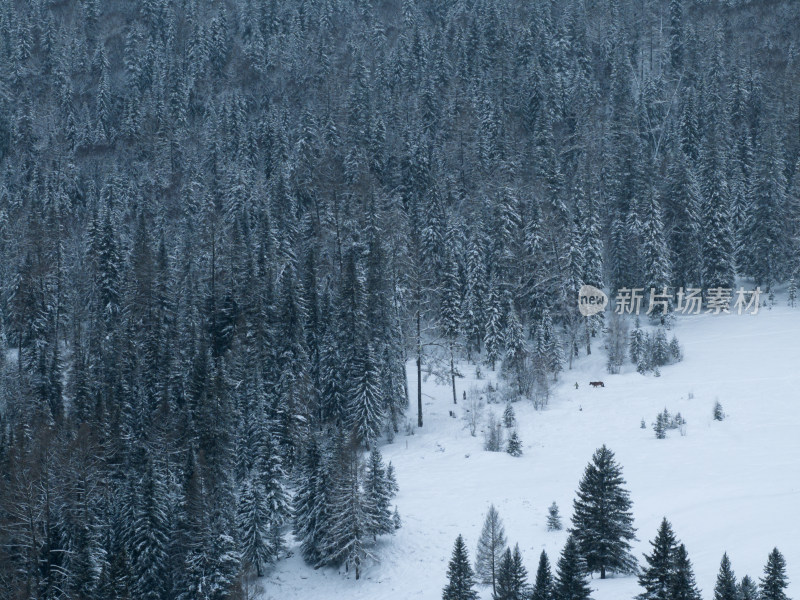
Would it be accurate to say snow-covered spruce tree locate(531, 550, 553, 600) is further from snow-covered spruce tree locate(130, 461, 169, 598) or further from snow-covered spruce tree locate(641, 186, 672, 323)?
snow-covered spruce tree locate(641, 186, 672, 323)

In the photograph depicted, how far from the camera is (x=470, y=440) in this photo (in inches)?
2124

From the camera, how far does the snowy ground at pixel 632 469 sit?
3716cm

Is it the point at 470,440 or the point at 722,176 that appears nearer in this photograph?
the point at 470,440

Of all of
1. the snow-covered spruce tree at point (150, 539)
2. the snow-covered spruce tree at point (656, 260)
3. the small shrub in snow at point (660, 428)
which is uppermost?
the snow-covered spruce tree at point (656, 260)

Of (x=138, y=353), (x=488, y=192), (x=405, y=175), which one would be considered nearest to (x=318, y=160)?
(x=405, y=175)

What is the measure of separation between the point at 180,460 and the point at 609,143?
62.3 m

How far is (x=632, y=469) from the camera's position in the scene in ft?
150

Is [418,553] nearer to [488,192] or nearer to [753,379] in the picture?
[753,379]

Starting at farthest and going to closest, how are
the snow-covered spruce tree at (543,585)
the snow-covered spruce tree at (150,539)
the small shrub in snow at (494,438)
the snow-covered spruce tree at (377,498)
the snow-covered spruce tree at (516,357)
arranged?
the snow-covered spruce tree at (516,357) < the small shrub in snow at (494,438) < the snow-covered spruce tree at (377,498) < the snow-covered spruce tree at (150,539) < the snow-covered spruce tree at (543,585)

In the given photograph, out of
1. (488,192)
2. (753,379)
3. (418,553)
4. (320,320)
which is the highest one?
(488,192)

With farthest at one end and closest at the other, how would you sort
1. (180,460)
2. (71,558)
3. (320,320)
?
(320,320) < (180,460) < (71,558)

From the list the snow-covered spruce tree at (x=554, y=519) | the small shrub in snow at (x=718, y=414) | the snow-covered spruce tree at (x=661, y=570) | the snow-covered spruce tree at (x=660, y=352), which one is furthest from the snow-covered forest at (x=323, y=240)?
the snow-covered spruce tree at (x=554, y=519)

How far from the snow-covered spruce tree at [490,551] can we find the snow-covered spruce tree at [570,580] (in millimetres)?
4233

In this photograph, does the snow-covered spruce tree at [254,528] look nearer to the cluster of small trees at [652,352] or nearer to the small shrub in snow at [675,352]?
the cluster of small trees at [652,352]
